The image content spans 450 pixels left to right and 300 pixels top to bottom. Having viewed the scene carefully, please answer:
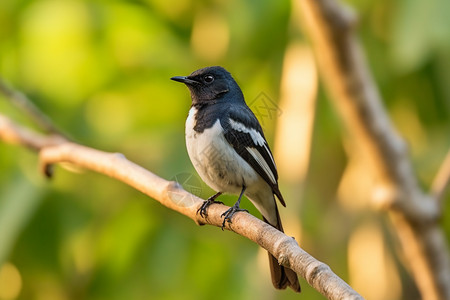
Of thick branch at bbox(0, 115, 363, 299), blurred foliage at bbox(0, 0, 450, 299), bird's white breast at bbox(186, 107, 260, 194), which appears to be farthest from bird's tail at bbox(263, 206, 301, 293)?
→ blurred foliage at bbox(0, 0, 450, 299)

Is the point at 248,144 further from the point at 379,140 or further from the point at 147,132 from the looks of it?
the point at 147,132

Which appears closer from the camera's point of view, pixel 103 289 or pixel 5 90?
pixel 5 90

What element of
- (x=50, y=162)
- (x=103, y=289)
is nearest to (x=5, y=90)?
(x=50, y=162)

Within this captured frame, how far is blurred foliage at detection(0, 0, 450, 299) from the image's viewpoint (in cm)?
503

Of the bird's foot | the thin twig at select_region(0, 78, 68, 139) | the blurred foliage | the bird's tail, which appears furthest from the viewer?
the blurred foliage

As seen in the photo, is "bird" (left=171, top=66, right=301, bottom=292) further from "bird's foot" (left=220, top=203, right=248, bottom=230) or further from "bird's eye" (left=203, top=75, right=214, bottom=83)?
"bird's foot" (left=220, top=203, right=248, bottom=230)

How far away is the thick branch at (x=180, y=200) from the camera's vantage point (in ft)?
6.77

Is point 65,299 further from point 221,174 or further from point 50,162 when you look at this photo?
point 221,174

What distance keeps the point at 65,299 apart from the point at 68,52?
1.89 m

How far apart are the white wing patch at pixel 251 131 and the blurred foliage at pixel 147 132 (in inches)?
44.3

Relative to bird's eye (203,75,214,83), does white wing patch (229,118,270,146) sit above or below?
below

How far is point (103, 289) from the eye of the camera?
542 centimetres

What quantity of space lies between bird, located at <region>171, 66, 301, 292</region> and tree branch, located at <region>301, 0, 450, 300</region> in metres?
0.50

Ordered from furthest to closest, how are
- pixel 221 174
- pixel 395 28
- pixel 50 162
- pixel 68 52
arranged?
pixel 68 52 < pixel 395 28 < pixel 50 162 < pixel 221 174
